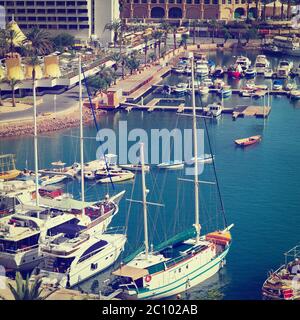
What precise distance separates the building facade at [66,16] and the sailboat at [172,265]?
34459 mm

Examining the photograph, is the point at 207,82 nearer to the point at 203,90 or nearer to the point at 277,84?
the point at 203,90

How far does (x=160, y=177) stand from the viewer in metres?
25.0

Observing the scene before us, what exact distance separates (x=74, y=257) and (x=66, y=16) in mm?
35715

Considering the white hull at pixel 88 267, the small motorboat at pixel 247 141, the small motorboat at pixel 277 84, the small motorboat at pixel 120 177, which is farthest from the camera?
the small motorboat at pixel 277 84

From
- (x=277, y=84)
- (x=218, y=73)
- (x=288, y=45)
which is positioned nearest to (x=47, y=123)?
(x=277, y=84)

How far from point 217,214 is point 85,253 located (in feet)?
15.4

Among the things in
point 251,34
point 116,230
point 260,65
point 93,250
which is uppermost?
point 251,34

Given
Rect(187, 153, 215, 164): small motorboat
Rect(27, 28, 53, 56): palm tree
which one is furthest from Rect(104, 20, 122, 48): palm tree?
Rect(187, 153, 215, 164): small motorboat

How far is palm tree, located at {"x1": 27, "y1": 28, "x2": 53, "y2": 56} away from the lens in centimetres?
4278

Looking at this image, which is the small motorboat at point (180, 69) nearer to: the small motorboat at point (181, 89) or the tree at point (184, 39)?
the small motorboat at point (181, 89)

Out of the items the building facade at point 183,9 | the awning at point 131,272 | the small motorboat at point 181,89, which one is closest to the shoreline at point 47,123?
the small motorboat at point 181,89

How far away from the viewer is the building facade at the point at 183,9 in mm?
63188

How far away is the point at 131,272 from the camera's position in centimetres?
1639
